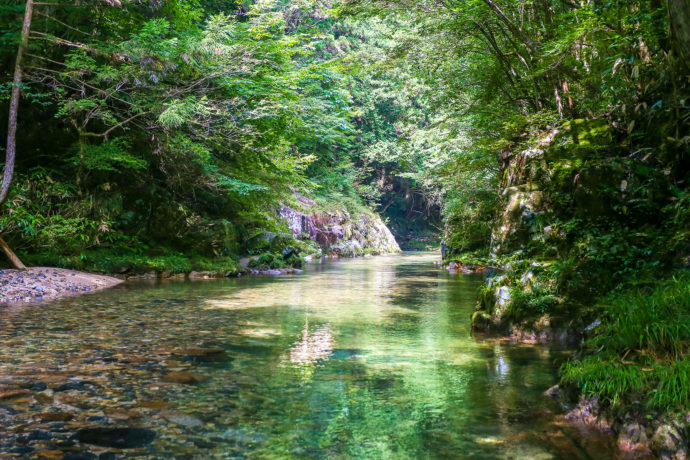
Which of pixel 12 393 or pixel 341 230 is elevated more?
pixel 341 230

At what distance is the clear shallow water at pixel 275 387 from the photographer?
277 cm

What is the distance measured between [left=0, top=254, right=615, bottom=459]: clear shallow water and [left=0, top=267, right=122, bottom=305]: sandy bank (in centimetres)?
135

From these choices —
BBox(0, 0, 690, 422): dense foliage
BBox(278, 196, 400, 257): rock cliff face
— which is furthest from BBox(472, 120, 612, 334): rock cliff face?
BBox(278, 196, 400, 257): rock cliff face

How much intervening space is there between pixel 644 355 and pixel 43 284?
9.89 metres

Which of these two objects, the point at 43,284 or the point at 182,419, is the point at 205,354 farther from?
the point at 43,284

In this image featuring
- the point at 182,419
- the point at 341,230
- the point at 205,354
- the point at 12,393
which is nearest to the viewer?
the point at 182,419

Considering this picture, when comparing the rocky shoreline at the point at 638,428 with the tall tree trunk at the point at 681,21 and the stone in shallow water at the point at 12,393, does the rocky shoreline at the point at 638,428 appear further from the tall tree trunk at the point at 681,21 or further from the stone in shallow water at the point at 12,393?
the stone in shallow water at the point at 12,393

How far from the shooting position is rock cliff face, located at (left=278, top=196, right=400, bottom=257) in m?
28.1

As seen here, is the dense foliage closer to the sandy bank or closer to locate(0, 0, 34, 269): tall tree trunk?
locate(0, 0, 34, 269): tall tree trunk

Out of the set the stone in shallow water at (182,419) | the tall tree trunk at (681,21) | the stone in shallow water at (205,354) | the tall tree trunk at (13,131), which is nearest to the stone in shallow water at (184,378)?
the stone in shallow water at (205,354)

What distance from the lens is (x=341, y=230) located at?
31859mm

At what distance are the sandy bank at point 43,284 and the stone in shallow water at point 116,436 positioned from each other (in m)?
6.44

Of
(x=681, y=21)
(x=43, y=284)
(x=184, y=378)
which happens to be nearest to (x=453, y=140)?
(x=43, y=284)

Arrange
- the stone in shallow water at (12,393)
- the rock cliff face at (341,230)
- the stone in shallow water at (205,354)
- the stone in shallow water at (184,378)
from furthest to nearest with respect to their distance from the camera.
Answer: the rock cliff face at (341,230)
the stone in shallow water at (205,354)
the stone in shallow water at (184,378)
the stone in shallow water at (12,393)
